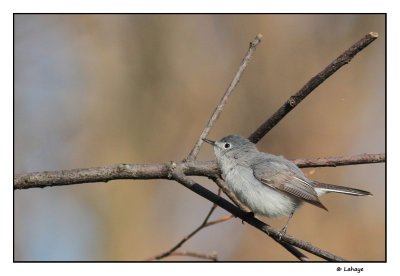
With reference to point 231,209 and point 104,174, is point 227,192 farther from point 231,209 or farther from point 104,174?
point 104,174

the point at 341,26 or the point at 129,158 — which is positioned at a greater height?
the point at 341,26

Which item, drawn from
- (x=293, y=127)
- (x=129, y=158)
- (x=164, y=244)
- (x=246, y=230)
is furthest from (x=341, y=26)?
(x=164, y=244)

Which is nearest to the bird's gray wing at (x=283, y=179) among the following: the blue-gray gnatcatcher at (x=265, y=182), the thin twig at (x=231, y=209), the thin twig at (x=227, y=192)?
the blue-gray gnatcatcher at (x=265, y=182)

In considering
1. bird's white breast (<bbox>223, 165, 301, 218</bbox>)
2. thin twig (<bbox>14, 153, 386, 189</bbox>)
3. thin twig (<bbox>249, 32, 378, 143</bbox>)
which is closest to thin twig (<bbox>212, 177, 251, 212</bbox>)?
bird's white breast (<bbox>223, 165, 301, 218</bbox>)

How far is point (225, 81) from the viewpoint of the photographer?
6242mm

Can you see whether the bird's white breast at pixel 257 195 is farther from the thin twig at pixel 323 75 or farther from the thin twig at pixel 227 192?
the thin twig at pixel 323 75

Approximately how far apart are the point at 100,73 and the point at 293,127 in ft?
9.73

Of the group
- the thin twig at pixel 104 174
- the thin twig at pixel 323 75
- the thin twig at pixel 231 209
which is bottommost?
the thin twig at pixel 231 209

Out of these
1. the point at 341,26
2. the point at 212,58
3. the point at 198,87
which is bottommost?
the point at 198,87

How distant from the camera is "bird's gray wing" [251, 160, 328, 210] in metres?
3.14

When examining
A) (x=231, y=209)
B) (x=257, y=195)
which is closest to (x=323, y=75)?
(x=231, y=209)

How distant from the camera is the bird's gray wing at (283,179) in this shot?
3.14 metres

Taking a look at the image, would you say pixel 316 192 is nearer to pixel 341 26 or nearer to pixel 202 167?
pixel 202 167

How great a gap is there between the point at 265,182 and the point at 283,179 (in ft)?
0.49
